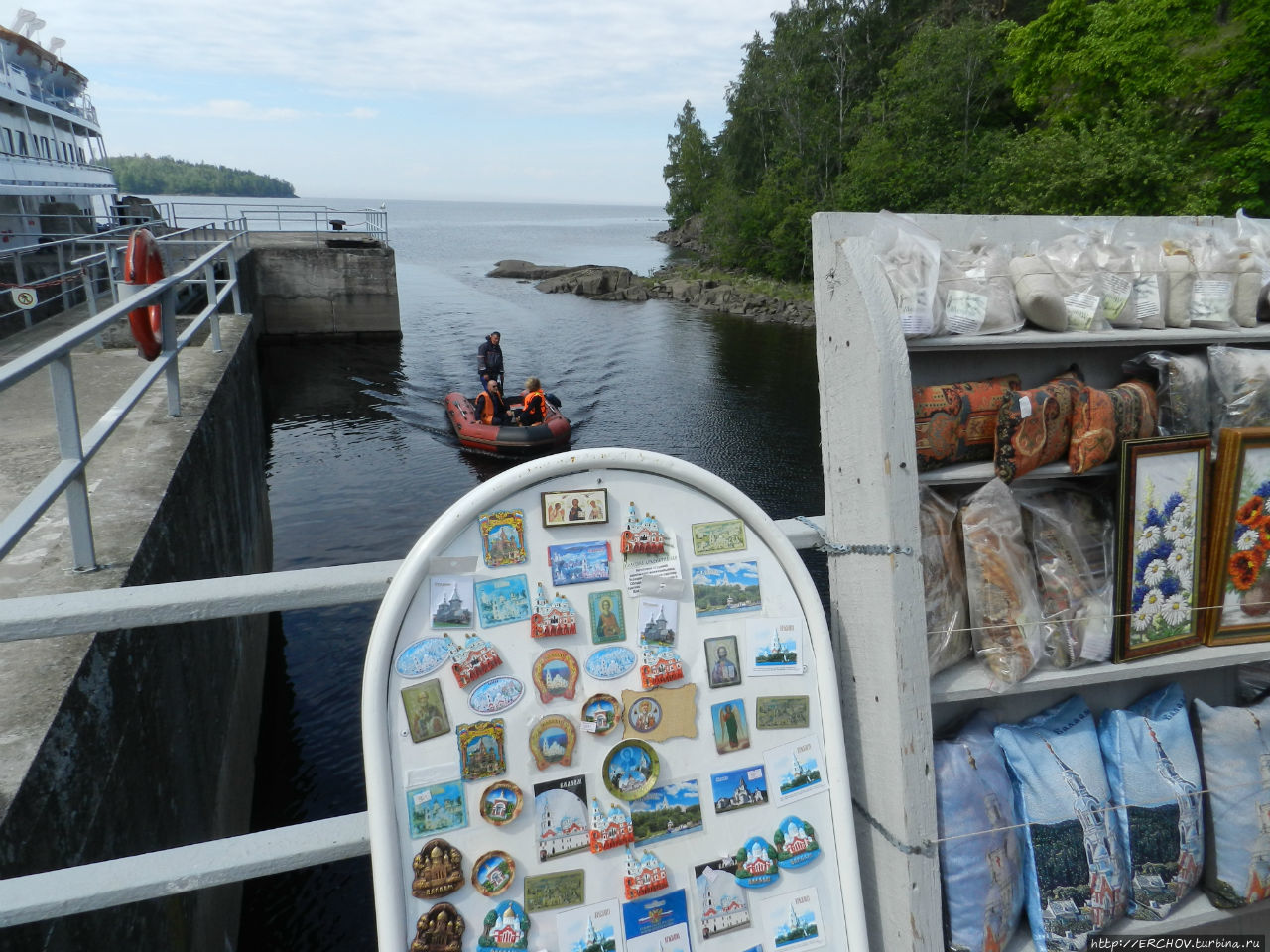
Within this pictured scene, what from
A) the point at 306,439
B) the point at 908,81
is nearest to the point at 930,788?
the point at 306,439

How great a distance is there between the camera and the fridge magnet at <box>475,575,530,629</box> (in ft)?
5.40

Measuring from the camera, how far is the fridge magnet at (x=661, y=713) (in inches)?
67.9

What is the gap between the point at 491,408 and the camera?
16438 mm

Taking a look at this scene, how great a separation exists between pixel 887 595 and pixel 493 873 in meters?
1.00

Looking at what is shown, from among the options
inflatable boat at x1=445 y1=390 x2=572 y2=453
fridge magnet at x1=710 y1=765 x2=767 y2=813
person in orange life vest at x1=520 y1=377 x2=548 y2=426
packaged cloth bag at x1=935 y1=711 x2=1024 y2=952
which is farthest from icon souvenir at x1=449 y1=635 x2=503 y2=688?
person in orange life vest at x1=520 y1=377 x2=548 y2=426

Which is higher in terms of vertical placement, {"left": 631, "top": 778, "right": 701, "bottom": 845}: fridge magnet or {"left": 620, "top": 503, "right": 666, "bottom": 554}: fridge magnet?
{"left": 620, "top": 503, "right": 666, "bottom": 554}: fridge magnet

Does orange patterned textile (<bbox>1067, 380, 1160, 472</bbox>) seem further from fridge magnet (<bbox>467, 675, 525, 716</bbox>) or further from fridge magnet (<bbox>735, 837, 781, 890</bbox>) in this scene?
fridge magnet (<bbox>467, 675, 525, 716</bbox>)

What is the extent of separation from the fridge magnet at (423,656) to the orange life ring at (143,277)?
3.65 metres

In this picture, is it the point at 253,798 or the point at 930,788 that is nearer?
the point at 930,788

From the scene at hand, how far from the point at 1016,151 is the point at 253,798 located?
28.5 meters

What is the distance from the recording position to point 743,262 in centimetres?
4988

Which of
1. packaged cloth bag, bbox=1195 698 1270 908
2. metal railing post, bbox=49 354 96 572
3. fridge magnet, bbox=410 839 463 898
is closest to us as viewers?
fridge magnet, bbox=410 839 463 898

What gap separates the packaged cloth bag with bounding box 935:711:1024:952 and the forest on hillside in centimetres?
2105

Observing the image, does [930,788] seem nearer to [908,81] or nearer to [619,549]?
[619,549]
